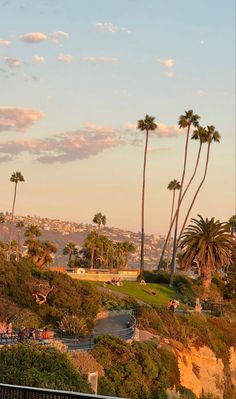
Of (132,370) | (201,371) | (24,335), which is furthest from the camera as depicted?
(201,371)

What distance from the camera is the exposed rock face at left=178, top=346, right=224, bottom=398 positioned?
39.0 m

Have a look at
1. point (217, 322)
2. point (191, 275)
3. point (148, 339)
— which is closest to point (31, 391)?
point (148, 339)

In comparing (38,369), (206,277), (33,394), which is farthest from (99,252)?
(33,394)

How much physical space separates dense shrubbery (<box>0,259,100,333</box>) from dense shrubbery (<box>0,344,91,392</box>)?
13329 millimetres

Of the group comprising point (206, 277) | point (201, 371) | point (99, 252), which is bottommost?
point (201, 371)

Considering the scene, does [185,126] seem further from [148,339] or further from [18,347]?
[18,347]

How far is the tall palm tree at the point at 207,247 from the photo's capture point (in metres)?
69.9

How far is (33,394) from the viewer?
1245cm

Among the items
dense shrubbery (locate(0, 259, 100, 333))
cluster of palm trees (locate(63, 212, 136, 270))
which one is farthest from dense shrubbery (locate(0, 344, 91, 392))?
cluster of palm trees (locate(63, 212, 136, 270))

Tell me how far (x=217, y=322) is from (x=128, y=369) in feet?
77.9

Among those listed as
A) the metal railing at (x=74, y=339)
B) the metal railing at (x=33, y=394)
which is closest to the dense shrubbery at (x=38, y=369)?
the metal railing at (x=74, y=339)

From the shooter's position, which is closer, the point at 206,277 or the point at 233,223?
the point at 206,277

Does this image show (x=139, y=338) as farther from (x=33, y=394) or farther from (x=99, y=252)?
(x=99, y=252)

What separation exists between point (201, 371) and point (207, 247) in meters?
29.0
